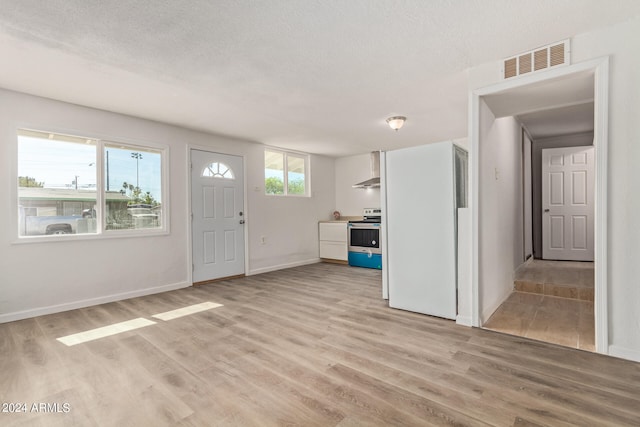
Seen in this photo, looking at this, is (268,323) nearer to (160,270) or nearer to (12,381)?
(12,381)

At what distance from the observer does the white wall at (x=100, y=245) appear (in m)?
3.02

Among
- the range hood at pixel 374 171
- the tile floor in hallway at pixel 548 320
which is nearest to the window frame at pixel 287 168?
the range hood at pixel 374 171

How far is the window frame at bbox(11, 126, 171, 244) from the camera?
3.06 metres

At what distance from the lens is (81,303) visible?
341cm

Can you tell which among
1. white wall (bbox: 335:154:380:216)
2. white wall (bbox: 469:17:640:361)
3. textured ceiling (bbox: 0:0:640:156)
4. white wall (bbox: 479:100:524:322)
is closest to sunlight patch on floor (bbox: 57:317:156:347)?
textured ceiling (bbox: 0:0:640:156)

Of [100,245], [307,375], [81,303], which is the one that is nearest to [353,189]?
[100,245]

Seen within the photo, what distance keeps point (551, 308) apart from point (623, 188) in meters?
1.57

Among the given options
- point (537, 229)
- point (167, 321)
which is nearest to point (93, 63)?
point (167, 321)

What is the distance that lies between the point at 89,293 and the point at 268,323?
229 centimetres

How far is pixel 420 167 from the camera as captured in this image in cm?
306

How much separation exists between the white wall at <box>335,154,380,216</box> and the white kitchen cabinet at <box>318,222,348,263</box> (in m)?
0.75

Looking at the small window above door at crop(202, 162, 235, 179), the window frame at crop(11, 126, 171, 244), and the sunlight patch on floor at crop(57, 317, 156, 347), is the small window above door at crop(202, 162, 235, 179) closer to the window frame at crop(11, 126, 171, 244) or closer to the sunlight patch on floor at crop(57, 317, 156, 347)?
the window frame at crop(11, 126, 171, 244)

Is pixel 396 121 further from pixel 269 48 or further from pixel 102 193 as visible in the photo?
pixel 102 193

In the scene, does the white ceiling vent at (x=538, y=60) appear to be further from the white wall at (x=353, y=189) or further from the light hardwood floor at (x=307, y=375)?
the white wall at (x=353, y=189)
